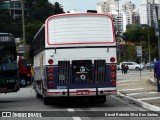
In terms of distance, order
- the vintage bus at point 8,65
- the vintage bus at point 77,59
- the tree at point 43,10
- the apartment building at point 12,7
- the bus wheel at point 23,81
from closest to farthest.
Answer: the vintage bus at point 77,59
the vintage bus at point 8,65
the bus wheel at point 23,81
the tree at point 43,10
the apartment building at point 12,7

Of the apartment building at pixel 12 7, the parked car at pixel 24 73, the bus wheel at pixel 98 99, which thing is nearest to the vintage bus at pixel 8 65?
the bus wheel at pixel 98 99

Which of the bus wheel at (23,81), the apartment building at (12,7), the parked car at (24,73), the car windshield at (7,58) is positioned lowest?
the bus wheel at (23,81)

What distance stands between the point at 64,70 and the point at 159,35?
652 cm

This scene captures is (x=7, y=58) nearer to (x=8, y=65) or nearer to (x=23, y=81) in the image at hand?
(x=8, y=65)

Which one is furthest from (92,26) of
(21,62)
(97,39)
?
(21,62)

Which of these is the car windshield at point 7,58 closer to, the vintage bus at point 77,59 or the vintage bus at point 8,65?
the vintage bus at point 8,65

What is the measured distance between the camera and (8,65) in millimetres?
20938

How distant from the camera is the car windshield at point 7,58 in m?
20.8

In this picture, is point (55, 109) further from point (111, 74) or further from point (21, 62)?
point (21, 62)

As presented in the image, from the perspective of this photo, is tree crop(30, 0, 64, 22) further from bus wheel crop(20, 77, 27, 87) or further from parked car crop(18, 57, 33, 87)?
bus wheel crop(20, 77, 27, 87)

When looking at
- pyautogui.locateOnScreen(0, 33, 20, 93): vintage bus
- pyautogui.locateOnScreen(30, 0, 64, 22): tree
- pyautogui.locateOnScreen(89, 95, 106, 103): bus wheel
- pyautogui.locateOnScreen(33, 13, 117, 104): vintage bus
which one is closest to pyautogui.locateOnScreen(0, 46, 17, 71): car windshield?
pyautogui.locateOnScreen(0, 33, 20, 93): vintage bus

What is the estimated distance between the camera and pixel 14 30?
387 ft

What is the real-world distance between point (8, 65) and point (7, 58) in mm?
350

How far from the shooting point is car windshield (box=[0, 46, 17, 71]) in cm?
2081
